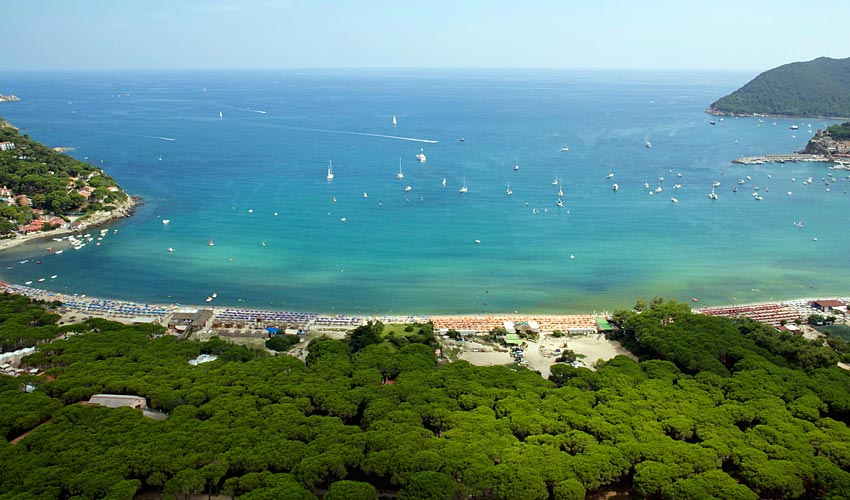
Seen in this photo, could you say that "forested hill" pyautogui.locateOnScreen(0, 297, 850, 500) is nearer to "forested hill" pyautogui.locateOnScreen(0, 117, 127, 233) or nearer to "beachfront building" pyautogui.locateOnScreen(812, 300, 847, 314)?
"beachfront building" pyautogui.locateOnScreen(812, 300, 847, 314)

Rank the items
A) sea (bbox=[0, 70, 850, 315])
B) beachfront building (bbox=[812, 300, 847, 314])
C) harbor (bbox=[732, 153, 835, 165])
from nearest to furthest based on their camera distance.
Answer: beachfront building (bbox=[812, 300, 847, 314]) → sea (bbox=[0, 70, 850, 315]) → harbor (bbox=[732, 153, 835, 165])

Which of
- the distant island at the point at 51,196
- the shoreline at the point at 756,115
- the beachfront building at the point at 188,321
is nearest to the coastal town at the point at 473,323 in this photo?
the beachfront building at the point at 188,321

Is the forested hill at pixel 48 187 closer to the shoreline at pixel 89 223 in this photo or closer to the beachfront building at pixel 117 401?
the shoreline at pixel 89 223

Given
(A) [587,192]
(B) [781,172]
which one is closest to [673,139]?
(B) [781,172]

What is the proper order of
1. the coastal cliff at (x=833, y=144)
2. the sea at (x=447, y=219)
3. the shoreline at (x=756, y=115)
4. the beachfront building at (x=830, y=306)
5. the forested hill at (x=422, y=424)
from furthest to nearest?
the shoreline at (x=756, y=115), the coastal cliff at (x=833, y=144), the sea at (x=447, y=219), the beachfront building at (x=830, y=306), the forested hill at (x=422, y=424)

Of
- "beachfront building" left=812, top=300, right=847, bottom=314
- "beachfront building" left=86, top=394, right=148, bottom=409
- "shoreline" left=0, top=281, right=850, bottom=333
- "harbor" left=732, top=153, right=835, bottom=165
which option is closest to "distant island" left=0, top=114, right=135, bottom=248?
"shoreline" left=0, top=281, right=850, bottom=333
